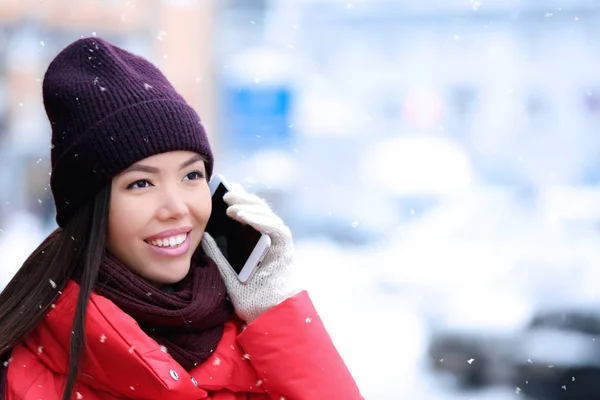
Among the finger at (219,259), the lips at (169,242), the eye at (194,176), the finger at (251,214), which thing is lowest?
the finger at (219,259)

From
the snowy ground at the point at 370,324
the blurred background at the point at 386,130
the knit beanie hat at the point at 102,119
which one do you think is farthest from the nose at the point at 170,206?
the blurred background at the point at 386,130

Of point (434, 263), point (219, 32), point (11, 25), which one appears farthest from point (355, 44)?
point (11, 25)

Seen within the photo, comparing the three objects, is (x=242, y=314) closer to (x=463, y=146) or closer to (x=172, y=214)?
(x=172, y=214)

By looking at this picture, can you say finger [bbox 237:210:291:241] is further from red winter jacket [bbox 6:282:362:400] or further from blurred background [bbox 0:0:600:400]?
blurred background [bbox 0:0:600:400]

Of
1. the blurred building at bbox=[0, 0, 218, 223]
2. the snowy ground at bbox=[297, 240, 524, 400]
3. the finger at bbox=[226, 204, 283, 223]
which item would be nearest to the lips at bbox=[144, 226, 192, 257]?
the finger at bbox=[226, 204, 283, 223]

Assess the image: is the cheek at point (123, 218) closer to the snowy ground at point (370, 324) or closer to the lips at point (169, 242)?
the lips at point (169, 242)

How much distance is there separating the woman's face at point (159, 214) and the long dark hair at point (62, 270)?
42 mm

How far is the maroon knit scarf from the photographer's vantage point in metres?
2.04

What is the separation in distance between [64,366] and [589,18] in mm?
9161

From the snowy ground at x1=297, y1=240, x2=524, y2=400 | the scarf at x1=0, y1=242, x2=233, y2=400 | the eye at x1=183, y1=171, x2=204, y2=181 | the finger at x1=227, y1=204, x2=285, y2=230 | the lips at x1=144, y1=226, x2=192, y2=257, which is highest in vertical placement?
the eye at x1=183, y1=171, x2=204, y2=181

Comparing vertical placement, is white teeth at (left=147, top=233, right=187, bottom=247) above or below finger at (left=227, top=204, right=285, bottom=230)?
below

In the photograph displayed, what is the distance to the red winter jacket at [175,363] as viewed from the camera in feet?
6.48

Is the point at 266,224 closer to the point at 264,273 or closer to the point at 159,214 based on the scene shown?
the point at 264,273

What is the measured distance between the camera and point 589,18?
996cm
